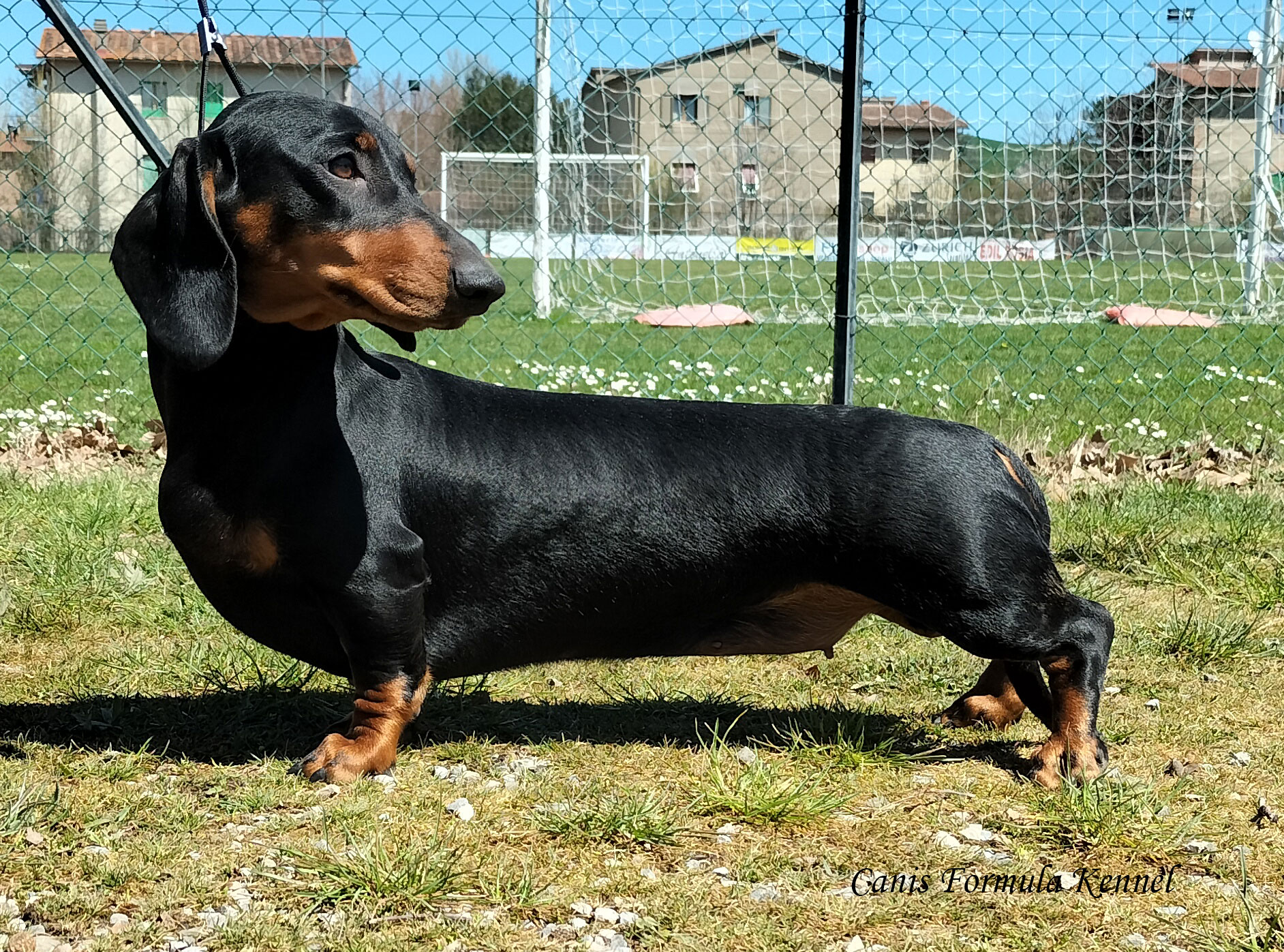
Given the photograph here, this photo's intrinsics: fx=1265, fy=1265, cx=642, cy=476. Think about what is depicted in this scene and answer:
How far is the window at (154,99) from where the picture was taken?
9.66m

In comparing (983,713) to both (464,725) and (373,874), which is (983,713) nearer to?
(464,725)

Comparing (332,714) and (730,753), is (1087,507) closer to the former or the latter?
(730,753)

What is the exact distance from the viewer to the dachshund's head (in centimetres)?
262

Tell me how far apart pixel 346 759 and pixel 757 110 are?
772 centimetres

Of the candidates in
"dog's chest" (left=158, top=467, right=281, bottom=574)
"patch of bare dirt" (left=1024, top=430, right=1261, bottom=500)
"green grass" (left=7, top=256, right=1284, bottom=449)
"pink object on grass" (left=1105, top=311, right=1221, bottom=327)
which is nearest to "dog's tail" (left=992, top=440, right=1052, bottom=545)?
"dog's chest" (left=158, top=467, right=281, bottom=574)

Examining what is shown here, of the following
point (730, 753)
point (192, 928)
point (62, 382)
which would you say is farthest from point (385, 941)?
point (62, 382)

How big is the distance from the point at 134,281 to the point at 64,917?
1303 mm

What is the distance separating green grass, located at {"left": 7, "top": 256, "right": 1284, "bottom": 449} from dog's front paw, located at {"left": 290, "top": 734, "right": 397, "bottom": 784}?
169 inches

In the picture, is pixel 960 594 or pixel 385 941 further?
pixel 960 594

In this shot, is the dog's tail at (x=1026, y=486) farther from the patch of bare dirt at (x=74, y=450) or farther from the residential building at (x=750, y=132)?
Answer: the patch of bare dirt at (x=74, y=450)

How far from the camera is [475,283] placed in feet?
8.16

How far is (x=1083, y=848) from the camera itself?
275 cm

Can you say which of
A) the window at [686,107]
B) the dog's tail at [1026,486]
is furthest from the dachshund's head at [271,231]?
the window at [686,107]

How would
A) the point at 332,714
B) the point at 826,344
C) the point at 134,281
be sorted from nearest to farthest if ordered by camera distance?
1. the point at 134,281
2. the point at 332,714
3. the point at 826,344
